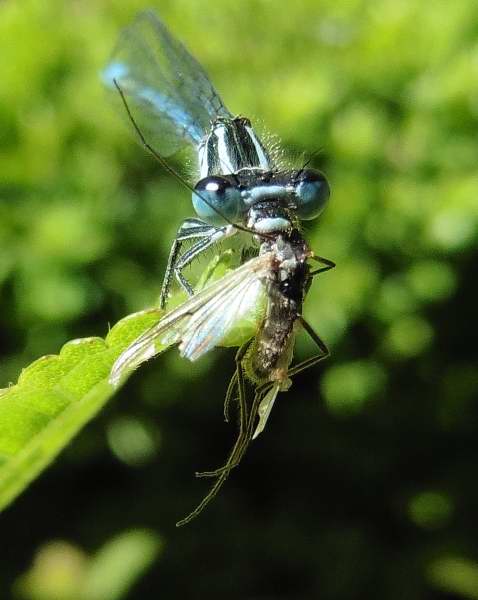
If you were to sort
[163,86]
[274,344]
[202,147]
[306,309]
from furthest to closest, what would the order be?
[306,309]
[163,86]
[202,147]
[274,344]

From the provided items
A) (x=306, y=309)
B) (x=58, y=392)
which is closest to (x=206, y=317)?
(x=58, y=392)

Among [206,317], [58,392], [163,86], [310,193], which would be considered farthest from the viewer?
[163,86]

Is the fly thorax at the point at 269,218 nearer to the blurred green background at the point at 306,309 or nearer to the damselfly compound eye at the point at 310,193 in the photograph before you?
the damselfly compound eye at the point at 310,193

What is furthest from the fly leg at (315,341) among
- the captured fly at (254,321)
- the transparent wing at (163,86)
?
the transparent wing at (163,86)

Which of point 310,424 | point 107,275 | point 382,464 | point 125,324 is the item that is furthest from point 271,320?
point 382,464

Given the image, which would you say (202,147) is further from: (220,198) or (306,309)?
(306,309)

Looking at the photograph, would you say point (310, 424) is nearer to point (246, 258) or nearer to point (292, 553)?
point (292, 553)
